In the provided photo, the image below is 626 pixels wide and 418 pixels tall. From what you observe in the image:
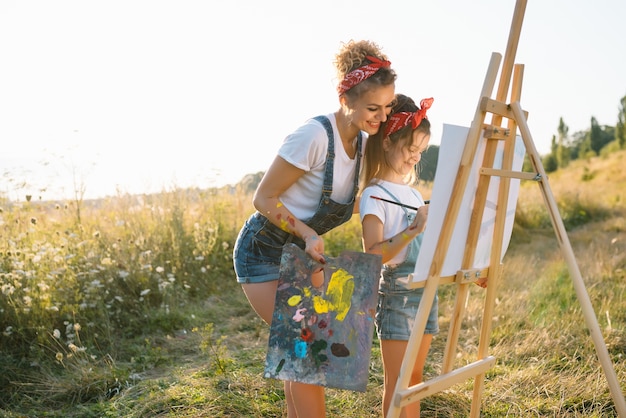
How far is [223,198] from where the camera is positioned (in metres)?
6.61

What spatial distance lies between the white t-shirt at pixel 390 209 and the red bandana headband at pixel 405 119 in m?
0.19

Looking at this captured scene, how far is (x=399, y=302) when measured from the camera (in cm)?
228

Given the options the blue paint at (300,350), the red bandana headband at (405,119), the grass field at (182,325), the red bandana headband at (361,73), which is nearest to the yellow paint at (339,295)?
the blue paint at (300,350)

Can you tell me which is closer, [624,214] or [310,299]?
[310,299]

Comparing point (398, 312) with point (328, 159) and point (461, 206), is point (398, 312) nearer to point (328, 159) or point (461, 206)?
point (461, 206)

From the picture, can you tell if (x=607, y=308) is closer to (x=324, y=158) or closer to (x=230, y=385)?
(x=230, y=385)

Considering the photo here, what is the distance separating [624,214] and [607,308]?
6.51 meters

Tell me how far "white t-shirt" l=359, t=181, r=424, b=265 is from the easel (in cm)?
20

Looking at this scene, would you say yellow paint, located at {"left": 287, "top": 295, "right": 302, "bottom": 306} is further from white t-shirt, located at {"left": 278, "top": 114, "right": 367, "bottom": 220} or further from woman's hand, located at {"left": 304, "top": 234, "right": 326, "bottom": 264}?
white t-shirt, located at {"left": 278, "top": 114, "right": 367, "bottom": 220}

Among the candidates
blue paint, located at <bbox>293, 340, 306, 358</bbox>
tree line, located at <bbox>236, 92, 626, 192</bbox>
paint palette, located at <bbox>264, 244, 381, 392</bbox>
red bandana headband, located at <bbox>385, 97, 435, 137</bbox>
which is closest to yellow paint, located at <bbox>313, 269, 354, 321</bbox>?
paint palette, located at <bbox>264, 244, 381, 392</bbox>

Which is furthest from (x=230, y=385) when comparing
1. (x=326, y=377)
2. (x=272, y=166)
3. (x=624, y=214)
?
(x=624, y=214)

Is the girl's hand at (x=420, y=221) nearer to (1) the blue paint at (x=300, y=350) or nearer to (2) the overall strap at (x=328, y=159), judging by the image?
(2) the overall strap at (x=328, y=159)

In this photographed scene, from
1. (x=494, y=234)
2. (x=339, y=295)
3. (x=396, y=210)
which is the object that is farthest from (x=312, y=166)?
(x=494, y=234)

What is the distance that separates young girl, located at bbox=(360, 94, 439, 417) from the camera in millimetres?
2219
